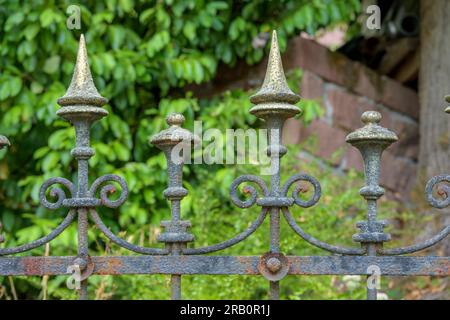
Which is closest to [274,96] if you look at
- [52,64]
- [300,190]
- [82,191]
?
[300,190]

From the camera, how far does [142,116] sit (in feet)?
13.8

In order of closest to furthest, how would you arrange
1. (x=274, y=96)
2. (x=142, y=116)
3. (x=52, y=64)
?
(x=274, y=96), (x=52, y=64), (x=142, y=116)

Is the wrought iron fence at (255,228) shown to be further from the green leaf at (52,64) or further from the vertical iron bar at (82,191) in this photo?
the green leaf at (52,64)

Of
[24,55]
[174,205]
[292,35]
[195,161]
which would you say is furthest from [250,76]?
[174,205]

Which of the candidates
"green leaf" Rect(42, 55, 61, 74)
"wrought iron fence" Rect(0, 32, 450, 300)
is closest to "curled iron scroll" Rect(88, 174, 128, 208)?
"wrought iron fence" Rect(0, 32, 450, 300)

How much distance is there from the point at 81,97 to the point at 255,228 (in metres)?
0.57

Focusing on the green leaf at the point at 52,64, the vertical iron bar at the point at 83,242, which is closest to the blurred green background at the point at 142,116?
the green leaf at the point at 52,64

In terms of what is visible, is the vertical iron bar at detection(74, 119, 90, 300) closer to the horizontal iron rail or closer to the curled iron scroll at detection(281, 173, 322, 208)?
the horizontal iron rail

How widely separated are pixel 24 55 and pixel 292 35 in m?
1.45

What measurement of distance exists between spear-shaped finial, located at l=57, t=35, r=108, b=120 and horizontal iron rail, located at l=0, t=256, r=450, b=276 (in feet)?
1.26

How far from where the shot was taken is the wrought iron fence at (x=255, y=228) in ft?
6.55

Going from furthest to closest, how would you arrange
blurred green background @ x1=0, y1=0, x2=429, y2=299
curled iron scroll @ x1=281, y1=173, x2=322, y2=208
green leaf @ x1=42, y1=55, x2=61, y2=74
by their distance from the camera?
green leaf @ x1=42, y1=55, x2=61, y2=74, blurred green background @ x1=0, y1=0, x2=429, y2=299, curled iron scroll @ x1=281, y1=173, x2=322, y2=208

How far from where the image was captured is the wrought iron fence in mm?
1997

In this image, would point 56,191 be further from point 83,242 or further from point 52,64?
point 52,64
